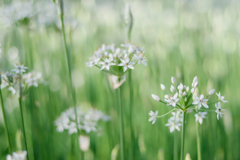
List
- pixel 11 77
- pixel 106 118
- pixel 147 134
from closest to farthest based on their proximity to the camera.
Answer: pixel 11 77 → pixel 106 118 → pixel 147 134

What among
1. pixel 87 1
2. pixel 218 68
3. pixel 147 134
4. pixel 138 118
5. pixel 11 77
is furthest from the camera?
pixel 87 1

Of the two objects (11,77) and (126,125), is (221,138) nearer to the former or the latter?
(126,125)

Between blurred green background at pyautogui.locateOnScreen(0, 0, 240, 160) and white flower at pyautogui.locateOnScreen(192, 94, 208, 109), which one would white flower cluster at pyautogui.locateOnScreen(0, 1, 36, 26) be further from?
white flower at pyautogui.locateOnScreen(192, 94, 208, 109)

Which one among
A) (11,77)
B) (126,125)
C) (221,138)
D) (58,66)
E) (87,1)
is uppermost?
(87,1)

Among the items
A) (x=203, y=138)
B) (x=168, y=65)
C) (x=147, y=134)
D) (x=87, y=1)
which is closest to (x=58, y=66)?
(x=87, y=1)

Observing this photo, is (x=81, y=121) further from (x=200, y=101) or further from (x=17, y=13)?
(x=17, y=13)

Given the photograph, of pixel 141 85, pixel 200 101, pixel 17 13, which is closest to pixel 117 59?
pixel 200 101

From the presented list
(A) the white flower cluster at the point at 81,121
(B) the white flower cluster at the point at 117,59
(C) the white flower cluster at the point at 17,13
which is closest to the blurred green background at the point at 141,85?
(C) the white flower cluster at the point at 17,13

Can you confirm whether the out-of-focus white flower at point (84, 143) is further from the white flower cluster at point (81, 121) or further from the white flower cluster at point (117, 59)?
the white flower cluster at point (117, 59)

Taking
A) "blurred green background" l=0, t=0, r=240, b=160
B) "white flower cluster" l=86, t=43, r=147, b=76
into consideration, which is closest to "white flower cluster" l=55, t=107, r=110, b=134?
"blurred green background" l=0, t=0, r=240, b=160
